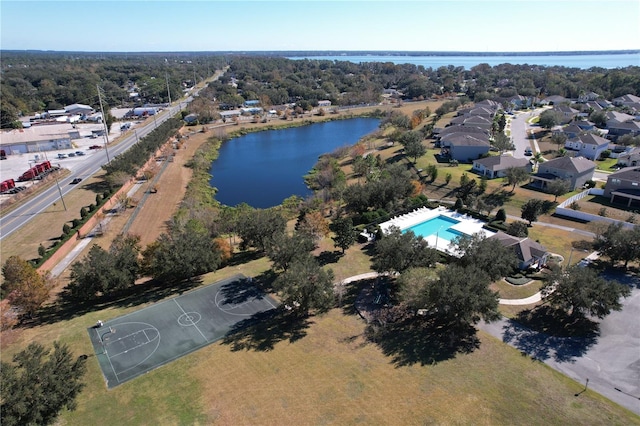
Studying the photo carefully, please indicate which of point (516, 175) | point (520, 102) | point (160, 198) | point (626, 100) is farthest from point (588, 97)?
point (160, 198)

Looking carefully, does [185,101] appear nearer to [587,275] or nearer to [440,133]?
[440,133]

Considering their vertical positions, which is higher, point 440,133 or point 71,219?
point 440,133

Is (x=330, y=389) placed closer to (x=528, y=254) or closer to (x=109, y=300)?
(x=109, y=300)

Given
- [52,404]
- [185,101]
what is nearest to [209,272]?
[52,404]

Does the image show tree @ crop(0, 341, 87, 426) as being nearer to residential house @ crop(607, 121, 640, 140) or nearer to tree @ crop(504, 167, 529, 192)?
tree @ crop(504, 167, 529, 192)

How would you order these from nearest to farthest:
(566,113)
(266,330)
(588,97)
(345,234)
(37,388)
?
1. (37,388)
2. (266,330)
3. (345,234)
4. (566,113)
5. (588,97)

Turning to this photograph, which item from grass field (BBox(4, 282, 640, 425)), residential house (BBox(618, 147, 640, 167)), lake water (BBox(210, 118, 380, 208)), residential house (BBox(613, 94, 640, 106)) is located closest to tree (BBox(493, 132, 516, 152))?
residential house (BBox(618, 147, 640, 167))

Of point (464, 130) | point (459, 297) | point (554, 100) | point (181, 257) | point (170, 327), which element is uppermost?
point (554, 100)
